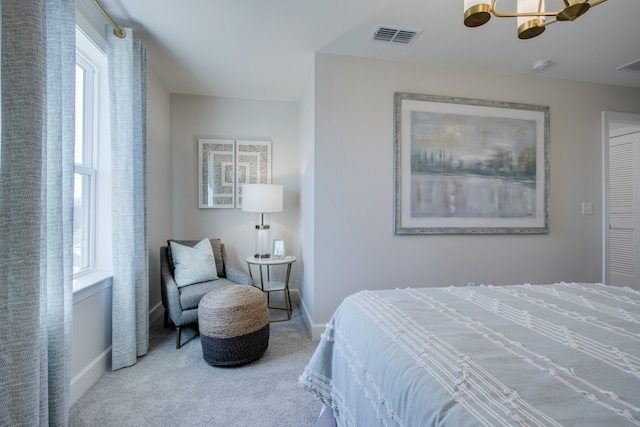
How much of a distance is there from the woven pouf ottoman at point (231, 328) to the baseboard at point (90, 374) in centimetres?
65

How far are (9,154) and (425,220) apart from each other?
109 inches

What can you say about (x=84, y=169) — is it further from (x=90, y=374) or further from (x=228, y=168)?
(x=228, y=168)

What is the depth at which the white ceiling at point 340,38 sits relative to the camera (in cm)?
202

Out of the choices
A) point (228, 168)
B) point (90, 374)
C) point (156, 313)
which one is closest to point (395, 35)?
point (228, 168)

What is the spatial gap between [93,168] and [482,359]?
105 inches

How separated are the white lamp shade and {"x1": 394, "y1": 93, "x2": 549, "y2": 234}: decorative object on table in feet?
4.20

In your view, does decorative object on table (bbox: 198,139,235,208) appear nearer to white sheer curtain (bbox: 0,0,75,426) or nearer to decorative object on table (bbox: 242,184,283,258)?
decorative object on table (bbox: 242,184,283,258)

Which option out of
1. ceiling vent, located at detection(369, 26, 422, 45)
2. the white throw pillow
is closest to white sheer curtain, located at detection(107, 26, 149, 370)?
the white throw pillow

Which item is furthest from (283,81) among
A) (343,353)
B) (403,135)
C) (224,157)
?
(343,353)

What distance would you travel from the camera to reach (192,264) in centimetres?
274

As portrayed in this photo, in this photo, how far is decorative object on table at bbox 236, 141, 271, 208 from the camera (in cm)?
366

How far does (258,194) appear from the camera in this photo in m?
3.06

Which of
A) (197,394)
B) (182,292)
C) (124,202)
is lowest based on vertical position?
(197,394)

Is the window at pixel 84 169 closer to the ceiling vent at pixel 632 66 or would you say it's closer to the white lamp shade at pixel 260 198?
the white lamp shade at pixel 260 198
